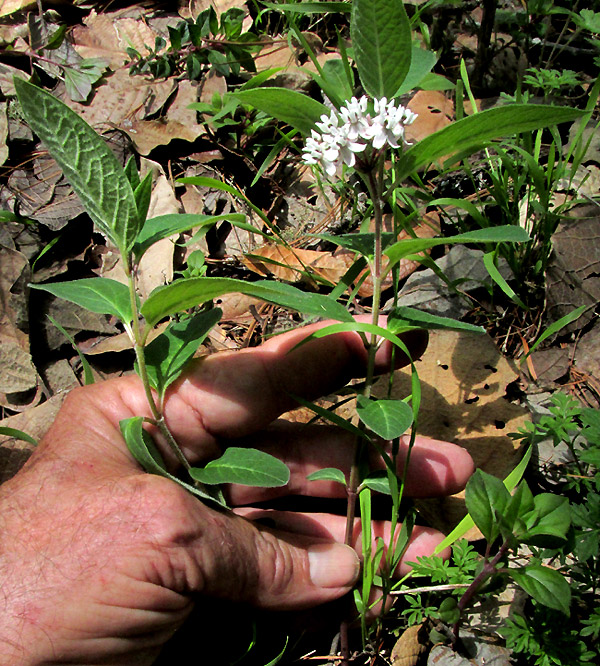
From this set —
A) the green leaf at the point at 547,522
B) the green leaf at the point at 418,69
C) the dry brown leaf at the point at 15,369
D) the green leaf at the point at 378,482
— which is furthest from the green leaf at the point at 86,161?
the dry brown leaf at the point at 15,369

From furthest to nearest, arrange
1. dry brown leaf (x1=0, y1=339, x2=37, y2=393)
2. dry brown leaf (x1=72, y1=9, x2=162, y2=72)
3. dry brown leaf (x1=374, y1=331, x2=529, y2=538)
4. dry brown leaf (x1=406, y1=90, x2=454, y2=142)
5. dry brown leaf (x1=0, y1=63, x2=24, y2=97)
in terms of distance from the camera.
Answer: dry brown leaf (x1=72, y1=9, x2=162, y2=72) < dry brown leaf (x1=0, y1=63, x2=24, y2=97) < dry brown leaf (x1=406, y1=90, x2=454, y2=142) < dry brown leaf (x1=0, y1=339, x2=37, y2=393) < dry brown leaf (x1=374, y1=331, x2=529, y2=538)

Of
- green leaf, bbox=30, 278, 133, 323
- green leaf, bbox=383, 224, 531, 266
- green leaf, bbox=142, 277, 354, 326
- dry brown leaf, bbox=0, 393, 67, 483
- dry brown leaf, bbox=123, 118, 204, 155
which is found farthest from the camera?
dry brown leaf, bbox=123, 118, 204, 155

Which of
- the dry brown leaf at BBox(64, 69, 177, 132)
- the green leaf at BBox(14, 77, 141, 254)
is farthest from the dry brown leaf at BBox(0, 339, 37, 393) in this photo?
the green leaf at BBox(14, 77, 141, 254)

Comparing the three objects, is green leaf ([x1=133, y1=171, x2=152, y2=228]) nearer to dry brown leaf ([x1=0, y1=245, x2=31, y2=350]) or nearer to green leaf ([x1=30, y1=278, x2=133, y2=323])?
green leaf ([x1=30, y1=278, x2=133, y2=323])

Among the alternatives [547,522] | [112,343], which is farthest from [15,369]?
[547,522]

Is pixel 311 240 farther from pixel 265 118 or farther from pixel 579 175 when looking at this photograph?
pixel 579 175

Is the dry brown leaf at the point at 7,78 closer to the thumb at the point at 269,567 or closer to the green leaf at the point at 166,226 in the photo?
the green leaf at the point at 166,226
